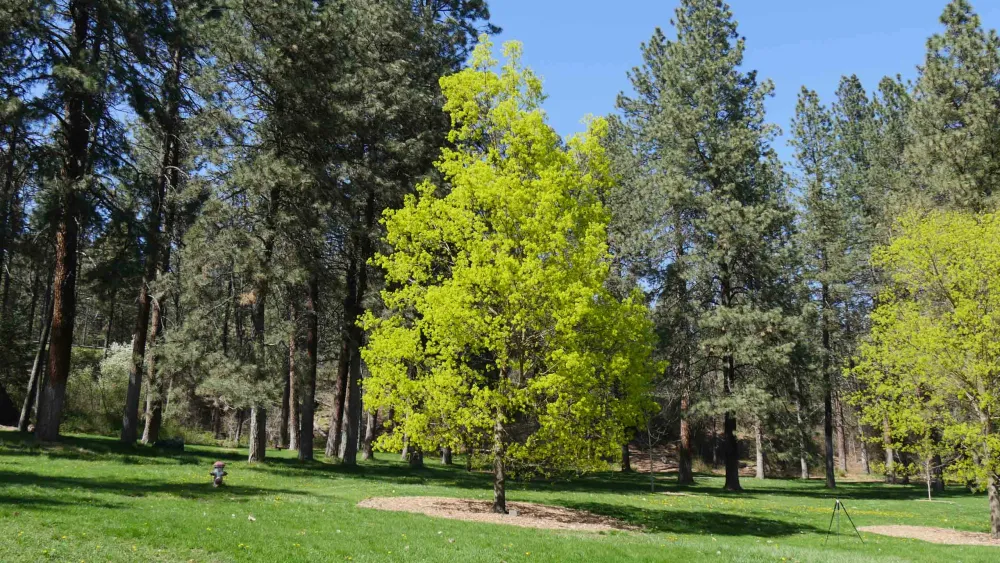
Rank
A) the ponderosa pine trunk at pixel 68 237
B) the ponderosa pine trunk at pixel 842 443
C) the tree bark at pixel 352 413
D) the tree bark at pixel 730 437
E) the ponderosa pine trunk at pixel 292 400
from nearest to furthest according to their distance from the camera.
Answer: the ponderosa pine trunk at pixel 68 237, the tree bark at pixel 352 413, the ponderosa pine trunk at pixel 292 400, the tree bark at pixel 730 437, the ponderosa pine trunk at pixel 842 443

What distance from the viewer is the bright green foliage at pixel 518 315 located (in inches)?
521

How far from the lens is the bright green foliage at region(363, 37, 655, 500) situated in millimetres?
13242

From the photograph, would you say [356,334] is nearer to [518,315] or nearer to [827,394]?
[518,315]

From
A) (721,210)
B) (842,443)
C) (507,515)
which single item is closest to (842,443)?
(842,443)

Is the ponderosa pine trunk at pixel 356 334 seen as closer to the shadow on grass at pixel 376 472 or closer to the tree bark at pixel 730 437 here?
the shadow on grass at pixel 376 472

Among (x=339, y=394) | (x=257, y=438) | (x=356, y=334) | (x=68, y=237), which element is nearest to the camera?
(x=68, y=237)

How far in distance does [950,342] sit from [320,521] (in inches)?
610

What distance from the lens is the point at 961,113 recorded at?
28031 mm

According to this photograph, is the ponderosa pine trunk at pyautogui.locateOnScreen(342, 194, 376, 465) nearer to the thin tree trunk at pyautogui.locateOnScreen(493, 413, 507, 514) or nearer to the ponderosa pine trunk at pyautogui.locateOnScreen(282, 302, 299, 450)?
the ponderosa pine trunk at pyautogui.locateOnScreen(282, 302, 299, 450)

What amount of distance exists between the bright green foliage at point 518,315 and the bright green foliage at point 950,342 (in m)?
8.10

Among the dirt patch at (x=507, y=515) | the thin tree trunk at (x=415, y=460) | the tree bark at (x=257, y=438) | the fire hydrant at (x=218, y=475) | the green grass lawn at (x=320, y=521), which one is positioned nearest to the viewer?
the green grass lawn at (x=320, y=521)

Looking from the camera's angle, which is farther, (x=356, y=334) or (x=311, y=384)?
(x=356, y=334)

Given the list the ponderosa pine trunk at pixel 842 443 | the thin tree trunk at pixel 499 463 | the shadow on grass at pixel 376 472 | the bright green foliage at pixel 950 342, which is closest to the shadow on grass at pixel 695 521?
the shadow on grass at pixel 376 472

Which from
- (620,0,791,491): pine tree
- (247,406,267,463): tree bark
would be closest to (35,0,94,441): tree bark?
(247,406,267,463): tree bark
